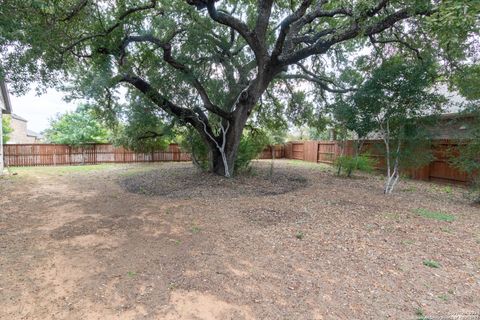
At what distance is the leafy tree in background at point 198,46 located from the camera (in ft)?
16.8

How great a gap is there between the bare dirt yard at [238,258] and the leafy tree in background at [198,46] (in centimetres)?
285

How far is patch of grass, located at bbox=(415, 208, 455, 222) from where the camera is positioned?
197 inches

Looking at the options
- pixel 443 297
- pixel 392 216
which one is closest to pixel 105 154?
pixel 392 216

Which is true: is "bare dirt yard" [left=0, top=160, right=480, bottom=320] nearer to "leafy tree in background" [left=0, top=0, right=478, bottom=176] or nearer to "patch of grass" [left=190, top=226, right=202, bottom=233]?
"patch of grass" [left=190, top=226, right=202, bottom=233]

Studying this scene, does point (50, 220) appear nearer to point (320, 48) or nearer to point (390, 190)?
point (320, 48)

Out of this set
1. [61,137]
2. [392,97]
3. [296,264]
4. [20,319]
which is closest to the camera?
[20,319]

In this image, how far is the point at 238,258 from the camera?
3314 mm

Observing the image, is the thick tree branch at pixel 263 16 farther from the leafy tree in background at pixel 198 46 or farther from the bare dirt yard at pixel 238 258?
the bare dirt yard at pixel 238 258

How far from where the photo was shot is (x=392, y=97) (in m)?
6.62

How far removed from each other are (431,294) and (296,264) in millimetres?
1320

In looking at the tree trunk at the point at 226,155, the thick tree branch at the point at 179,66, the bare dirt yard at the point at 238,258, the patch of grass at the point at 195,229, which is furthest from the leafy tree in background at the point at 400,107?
the patch of grass at the point at 195,229

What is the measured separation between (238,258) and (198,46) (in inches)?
248

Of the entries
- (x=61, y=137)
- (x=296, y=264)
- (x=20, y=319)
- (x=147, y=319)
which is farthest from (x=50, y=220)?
(x=61, y=137)

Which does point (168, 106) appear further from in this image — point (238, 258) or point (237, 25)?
point (238, 258)
